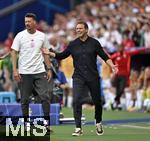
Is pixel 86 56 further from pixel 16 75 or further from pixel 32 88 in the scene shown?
pixel 16 75

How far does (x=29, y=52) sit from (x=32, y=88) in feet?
2.23

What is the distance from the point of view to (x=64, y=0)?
107 feet

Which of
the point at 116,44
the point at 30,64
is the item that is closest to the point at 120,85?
the point at 116,44

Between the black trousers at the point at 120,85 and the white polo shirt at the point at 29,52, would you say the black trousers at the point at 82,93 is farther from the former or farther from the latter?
the black trousers at the point at 120,85

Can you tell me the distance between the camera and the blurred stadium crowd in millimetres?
21422

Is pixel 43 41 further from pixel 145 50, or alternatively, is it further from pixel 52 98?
pixel 145 50

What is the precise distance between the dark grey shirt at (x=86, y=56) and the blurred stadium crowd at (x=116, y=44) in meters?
6.61

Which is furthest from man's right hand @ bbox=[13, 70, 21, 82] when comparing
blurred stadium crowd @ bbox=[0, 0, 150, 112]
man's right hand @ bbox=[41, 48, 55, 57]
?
blurred stadium crowd @ bbox=[0, 0, 150, 112]

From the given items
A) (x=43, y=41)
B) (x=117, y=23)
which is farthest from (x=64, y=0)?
(x=43, y=41)

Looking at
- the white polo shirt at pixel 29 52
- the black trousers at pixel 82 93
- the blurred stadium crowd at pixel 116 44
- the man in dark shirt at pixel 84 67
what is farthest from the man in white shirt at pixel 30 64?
the blurred stadium crowd at pixel 116 44

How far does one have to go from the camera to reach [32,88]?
41.0 feet

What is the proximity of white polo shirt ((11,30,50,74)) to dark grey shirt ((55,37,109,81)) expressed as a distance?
0.63m

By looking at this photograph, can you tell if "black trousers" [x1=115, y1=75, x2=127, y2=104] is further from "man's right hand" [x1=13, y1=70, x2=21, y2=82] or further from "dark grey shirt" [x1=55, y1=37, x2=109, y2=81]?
"man's right hand" [x1=13, y1=70, x2=21, y2=82]

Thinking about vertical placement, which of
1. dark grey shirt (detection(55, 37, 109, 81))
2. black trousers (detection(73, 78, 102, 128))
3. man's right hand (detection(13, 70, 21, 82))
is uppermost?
dark grey shirt (detection(55, 37, 109, 81))
